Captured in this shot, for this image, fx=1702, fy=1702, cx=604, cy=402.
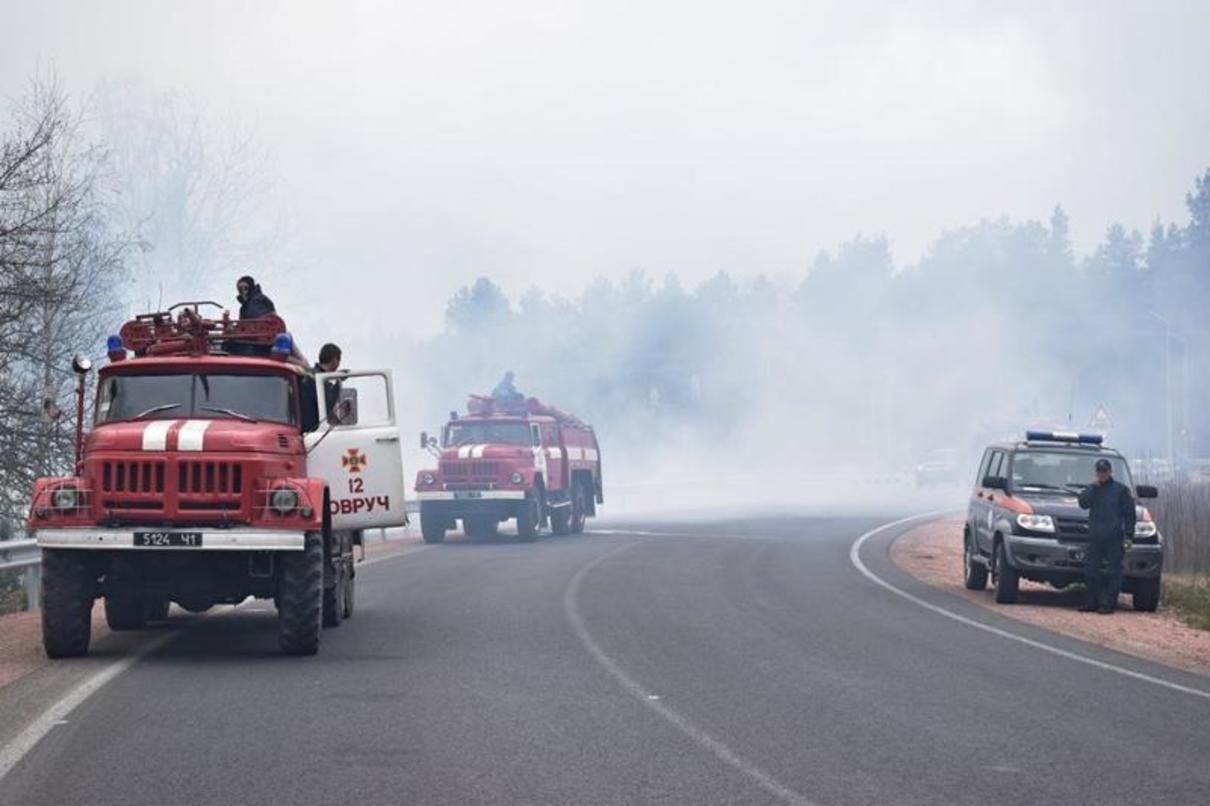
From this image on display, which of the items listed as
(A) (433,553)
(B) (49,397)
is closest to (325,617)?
(B) (49,397)

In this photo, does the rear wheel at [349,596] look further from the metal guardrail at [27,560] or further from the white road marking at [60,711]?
the metal guardrail at [27,560]

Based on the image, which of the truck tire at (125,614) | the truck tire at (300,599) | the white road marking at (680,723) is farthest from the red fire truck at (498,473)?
the truck tire at (300,599)

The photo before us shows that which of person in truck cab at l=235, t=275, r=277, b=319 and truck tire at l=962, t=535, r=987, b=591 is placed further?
truck tire at l=962, t=535, r=987, b=591

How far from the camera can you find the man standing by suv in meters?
19.8

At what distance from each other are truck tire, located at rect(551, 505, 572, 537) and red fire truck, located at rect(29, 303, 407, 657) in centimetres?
2124

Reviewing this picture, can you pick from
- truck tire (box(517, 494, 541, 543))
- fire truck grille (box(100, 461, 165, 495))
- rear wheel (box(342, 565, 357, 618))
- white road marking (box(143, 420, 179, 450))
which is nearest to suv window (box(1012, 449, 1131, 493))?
rear wheel (box(342, 565, 357, 618))

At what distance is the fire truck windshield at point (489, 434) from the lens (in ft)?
114

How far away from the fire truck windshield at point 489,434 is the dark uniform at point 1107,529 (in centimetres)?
1645

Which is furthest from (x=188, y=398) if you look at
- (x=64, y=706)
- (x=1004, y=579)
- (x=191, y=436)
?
(x=1004, y=579)

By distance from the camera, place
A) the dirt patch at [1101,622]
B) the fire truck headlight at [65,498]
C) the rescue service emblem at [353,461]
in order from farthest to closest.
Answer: the dirt patch at [1101,622]
the rescue service emblem at [353,461]
the fire truck headlight at [65,498]

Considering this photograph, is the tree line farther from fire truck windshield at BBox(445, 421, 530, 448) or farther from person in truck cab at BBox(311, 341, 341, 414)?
person in truck cab at BBox(311, 341, 341, 414)

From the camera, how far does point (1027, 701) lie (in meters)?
11.9

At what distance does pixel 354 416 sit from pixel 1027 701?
255 inches

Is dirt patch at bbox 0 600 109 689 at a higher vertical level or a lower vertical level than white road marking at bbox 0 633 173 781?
lower
